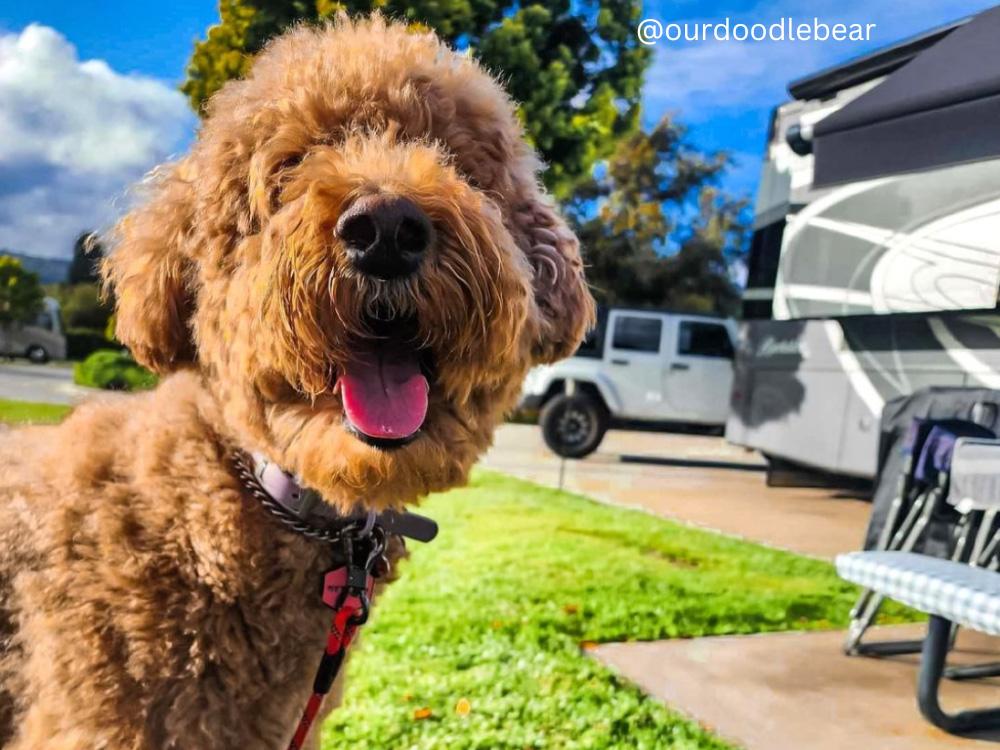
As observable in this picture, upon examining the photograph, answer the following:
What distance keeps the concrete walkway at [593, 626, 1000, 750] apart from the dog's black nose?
2.29 metres

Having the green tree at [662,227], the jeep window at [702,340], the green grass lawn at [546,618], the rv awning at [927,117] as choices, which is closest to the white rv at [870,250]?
the rv awning at [927,117]

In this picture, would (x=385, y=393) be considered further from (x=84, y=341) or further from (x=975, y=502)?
(x=84, y=341)

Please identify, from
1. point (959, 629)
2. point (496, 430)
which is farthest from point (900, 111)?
point (496, 430)

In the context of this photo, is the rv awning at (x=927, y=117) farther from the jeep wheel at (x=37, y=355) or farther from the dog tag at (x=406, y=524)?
the jeep wheel at (x=37, y=355)

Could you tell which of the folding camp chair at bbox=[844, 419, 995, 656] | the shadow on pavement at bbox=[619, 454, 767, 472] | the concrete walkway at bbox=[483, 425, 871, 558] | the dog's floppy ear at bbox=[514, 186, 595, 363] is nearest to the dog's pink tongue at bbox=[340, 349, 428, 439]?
the dog's floppy ear at bbox=[514, 186, 595, 363]

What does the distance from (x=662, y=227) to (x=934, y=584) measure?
18.9 metres

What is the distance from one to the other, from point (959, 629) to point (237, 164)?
13.9 feet

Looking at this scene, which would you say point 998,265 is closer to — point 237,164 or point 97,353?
point 237,164

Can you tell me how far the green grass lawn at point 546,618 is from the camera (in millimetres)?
3125

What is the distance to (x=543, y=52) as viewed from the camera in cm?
855

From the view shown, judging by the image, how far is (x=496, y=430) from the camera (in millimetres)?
1953

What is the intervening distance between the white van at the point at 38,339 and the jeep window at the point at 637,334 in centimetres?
841

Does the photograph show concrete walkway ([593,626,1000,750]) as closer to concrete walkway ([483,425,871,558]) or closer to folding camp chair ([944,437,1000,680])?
folding camp chair ([944,437,1000,680])

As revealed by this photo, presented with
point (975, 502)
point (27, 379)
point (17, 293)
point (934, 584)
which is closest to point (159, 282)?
point (934, 584)
